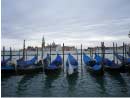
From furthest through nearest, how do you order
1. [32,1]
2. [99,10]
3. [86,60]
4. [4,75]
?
[86,60], [4,75], [99,10], [32,1]

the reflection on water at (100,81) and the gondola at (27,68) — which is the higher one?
the gondola at (27,68)

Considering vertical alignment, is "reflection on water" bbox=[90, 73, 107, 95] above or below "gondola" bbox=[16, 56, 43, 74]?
below

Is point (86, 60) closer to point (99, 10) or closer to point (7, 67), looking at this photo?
point (7, 67)

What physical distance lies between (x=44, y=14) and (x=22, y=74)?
2844 mm

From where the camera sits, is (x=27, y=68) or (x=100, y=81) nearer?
(x=100, y=81)

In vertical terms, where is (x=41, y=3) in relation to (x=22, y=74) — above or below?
above

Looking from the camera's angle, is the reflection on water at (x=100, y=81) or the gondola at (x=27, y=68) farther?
the gondola at (x=27, y=68)

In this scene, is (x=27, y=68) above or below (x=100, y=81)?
above

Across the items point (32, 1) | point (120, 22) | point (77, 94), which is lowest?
point (77, 94)

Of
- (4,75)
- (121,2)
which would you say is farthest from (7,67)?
(121,2)

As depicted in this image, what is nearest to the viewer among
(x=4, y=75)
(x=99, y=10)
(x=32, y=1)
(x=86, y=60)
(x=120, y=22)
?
(x=32, y=1)

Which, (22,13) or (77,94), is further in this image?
(77,94)

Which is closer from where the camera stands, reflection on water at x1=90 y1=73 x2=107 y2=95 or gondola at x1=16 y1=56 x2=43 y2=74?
reflection on water at x1=90 y1=73 x2=107 y2=95

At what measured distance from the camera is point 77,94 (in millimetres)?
3445
